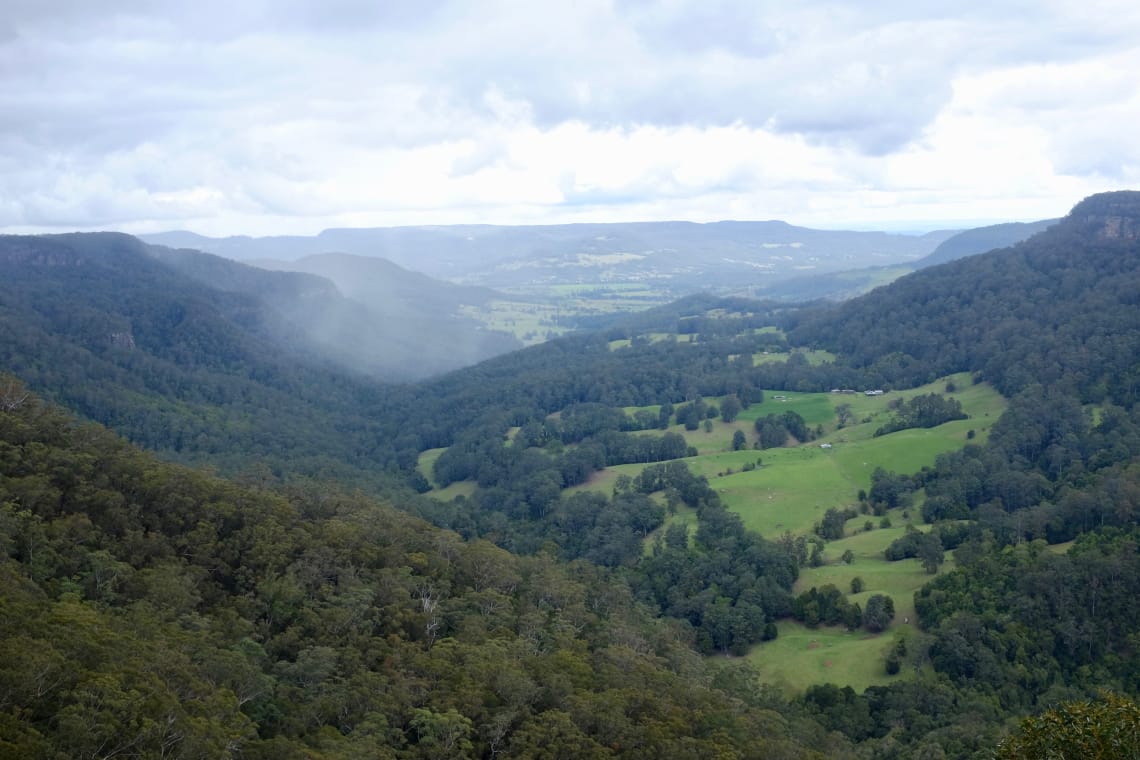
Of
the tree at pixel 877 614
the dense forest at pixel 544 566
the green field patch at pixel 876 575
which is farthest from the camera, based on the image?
the green field patch at pixel 876 575

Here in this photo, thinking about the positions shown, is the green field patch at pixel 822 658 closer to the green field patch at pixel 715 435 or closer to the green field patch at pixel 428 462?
the green field patch at pixel 715 435

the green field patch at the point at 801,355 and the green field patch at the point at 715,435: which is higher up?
the green field patch at the point at 801,355

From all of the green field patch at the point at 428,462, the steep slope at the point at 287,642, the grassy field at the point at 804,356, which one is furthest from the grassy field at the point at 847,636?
the grassy field at the point at 804,356

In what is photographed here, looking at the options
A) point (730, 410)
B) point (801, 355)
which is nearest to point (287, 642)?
point (730, 410)

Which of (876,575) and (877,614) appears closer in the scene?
(877,614)

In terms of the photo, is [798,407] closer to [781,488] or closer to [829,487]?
[829,487]

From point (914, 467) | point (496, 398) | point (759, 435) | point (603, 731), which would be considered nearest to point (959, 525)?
point (914, 467)
